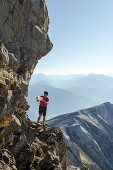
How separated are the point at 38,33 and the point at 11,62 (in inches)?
524

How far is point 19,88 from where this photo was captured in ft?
68.1

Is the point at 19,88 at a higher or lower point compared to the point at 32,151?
higher

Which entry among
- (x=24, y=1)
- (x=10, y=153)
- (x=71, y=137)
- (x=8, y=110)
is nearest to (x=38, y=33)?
(x=24, y=1)

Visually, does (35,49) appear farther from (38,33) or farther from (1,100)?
(1,100)

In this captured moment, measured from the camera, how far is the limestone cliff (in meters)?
17.1

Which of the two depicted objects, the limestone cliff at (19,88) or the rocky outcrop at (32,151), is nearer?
the rocky outcrop at (32,151)

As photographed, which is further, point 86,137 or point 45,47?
point 86,137

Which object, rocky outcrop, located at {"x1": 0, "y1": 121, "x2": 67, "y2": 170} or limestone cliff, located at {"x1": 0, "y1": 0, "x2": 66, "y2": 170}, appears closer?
rocky outcrop, located at {"x1": 0, "y1": 121, "x2": 67, "y2": 170}

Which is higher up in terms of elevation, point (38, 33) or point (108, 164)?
point (38, 33)

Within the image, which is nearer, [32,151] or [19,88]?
[32,151]

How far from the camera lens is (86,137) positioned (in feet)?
608

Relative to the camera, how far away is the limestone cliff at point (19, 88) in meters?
17.1

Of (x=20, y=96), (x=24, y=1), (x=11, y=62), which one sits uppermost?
(x=24, y=1)

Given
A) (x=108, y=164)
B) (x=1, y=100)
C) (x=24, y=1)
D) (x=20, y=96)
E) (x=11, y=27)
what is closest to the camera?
(x=1, y=100)
